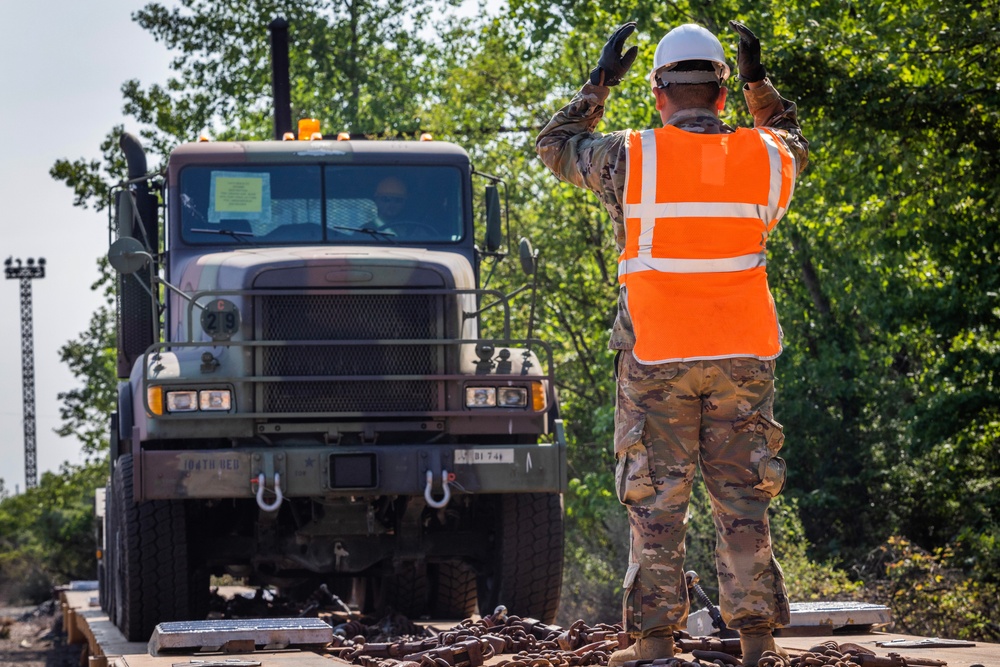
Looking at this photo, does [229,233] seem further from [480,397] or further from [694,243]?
[694,243]

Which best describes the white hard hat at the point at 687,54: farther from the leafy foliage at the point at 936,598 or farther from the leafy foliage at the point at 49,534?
the leafy foliage at the point at 49,534

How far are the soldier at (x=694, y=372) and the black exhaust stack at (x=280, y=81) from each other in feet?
26.0

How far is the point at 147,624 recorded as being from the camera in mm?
7930

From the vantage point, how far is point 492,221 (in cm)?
970

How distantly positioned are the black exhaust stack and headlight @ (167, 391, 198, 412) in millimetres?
4891

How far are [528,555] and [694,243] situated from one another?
389 cm

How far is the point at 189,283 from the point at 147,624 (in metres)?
2.04

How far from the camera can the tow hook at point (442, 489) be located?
7781mm

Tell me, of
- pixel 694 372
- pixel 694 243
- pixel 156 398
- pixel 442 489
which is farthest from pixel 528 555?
pixel 694 243

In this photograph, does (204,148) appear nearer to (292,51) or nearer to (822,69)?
(822,69)

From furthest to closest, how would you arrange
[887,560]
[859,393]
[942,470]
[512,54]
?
[512,54] → [859,393] → [942,470] → [887,560]

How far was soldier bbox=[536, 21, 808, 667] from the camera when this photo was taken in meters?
4.86

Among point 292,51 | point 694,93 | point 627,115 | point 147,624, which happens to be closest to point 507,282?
point 627,115

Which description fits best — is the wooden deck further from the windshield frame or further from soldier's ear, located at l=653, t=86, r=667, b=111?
the windshield frame
